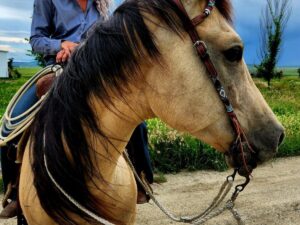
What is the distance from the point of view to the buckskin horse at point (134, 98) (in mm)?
1826

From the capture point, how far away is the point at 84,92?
1982 mm

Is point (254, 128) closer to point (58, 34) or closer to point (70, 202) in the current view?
point (70, 202)

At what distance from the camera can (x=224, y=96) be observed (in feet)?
5.99

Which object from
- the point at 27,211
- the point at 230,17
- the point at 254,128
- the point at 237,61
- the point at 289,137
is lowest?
the point at 289,137

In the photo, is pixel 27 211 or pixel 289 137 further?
pixel 289 137

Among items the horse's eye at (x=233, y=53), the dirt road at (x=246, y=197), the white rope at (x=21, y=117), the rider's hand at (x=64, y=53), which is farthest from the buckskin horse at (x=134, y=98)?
the dirt road at (x=246, y=197)

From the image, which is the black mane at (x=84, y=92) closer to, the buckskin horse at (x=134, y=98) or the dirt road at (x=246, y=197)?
the buckskin horse at (x=134, y=98)

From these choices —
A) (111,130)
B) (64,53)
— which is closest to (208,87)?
(111,130)

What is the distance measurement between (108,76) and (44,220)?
882 mm

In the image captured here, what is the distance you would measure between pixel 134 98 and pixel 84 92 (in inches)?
9.5

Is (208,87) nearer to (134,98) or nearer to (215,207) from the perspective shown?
(134,98)

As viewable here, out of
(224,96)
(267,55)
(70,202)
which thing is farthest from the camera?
(267,55)

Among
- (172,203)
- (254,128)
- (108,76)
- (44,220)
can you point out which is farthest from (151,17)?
(172,203)

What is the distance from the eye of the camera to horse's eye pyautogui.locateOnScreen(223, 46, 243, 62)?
182 cm
